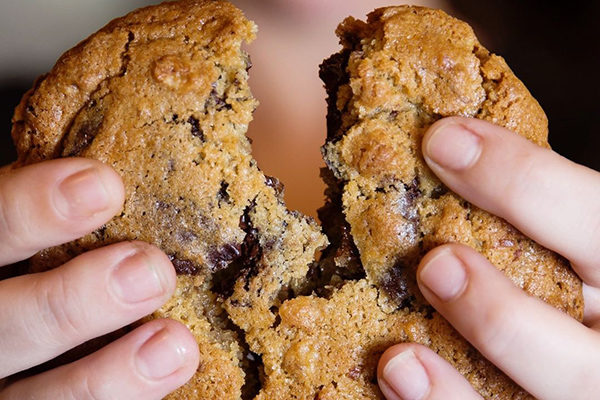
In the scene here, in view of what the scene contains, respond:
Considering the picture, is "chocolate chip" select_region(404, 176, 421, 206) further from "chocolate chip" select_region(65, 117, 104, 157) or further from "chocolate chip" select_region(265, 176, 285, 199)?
"chocolate chip" select_region(65, 117, 104, 157)

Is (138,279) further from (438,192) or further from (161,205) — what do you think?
(438,192)

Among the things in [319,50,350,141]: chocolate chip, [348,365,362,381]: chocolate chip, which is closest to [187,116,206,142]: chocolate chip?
[319,50,350,141]: chocolate chip

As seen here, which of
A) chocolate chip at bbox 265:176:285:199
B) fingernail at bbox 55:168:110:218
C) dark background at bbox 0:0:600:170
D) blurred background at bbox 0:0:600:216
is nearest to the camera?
fingernail at bbox 55:168:110:218

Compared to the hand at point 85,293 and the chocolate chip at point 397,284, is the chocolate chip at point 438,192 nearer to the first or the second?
the chocolate chip at point 397,284

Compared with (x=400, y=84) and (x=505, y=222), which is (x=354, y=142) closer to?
(x=400, y=84)

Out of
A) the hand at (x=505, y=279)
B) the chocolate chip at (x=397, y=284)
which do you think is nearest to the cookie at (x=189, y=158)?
the chocolate chip at (x=397, y=284)

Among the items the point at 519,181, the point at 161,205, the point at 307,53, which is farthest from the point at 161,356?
the point at 307,53

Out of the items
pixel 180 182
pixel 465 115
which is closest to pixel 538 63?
pixel 465 115
